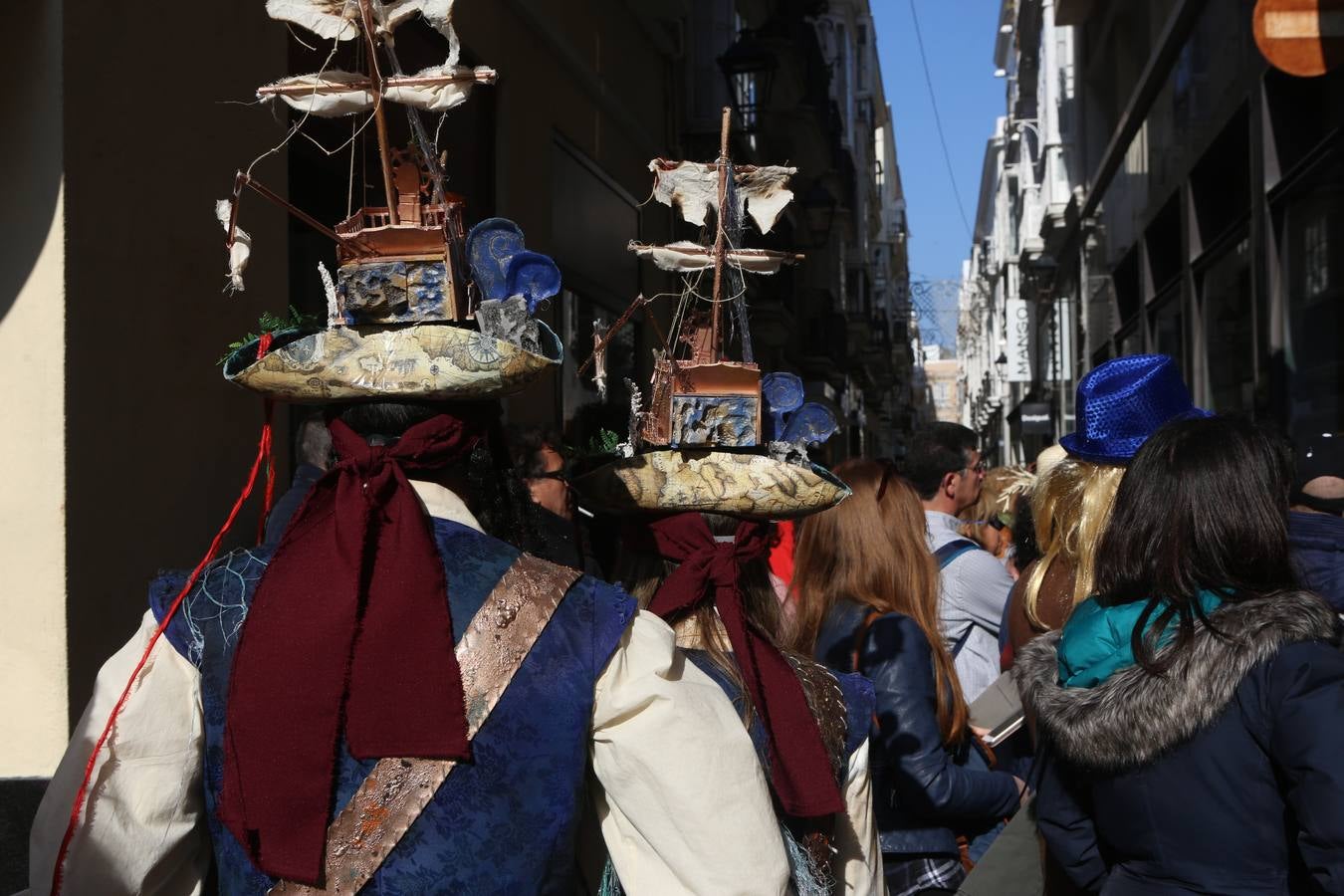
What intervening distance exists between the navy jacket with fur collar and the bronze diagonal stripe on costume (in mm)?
1171

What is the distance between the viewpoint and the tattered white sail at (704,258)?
2.95m

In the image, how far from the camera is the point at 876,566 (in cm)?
364

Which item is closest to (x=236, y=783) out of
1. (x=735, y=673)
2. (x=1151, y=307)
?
(x=735, y=673)

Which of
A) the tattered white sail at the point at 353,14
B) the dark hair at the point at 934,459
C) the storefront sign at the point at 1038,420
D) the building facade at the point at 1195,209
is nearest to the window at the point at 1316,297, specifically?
the building facade at the point at 1195,209

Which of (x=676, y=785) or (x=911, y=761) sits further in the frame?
(x=911, y=761)

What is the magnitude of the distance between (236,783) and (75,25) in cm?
285

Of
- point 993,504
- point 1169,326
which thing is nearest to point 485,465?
point 993,504

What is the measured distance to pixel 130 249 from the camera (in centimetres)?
410

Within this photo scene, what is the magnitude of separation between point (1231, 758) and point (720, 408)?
1.21m

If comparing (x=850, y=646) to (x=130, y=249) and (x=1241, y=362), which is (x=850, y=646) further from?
(x=1241, y=362)

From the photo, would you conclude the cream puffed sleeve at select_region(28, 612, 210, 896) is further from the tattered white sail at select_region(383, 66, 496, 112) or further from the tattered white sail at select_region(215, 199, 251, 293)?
the tattered white sail at select_region(383, 66, 496, 112)

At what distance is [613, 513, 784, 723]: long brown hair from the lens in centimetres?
260

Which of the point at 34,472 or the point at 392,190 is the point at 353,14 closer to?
the point at 392,190

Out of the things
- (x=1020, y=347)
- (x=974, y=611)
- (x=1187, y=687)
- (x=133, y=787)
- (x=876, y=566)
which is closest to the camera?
(x=133, y=787)
